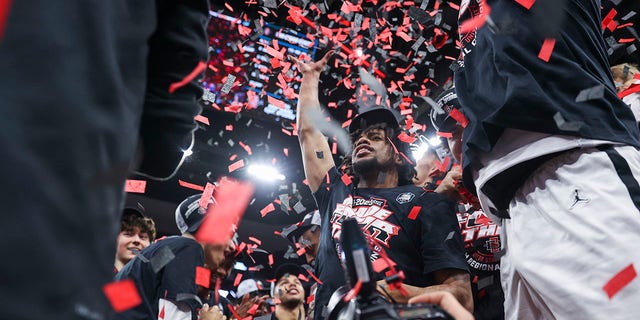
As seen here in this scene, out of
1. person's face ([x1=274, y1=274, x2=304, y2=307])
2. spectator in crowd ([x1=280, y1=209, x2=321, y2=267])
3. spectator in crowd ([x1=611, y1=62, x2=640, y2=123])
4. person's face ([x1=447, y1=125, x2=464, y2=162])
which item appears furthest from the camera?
person's face ([x1=274, y1=274, x2=304, y2=307])

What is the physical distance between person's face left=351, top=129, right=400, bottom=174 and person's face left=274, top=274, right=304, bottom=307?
121 inches

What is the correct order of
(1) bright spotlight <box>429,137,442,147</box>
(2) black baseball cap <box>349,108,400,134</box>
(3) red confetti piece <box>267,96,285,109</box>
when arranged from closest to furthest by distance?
(2) black baseball cap <box>349,108,400,134</box> < (1) bright spotlight <box>429,137,442,147</box> < (3) red confetti piece <box>267,96,285,109</box>

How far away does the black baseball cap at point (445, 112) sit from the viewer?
2.87 metres

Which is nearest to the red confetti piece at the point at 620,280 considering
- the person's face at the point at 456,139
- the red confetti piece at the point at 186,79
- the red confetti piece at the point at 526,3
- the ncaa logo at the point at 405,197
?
the red confetti piece at the point at 526,3

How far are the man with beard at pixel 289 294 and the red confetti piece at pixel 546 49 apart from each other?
4897mm

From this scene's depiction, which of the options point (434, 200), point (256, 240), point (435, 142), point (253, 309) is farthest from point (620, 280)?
point (256, 240)

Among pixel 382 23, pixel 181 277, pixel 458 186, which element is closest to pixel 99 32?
pixel 458 186

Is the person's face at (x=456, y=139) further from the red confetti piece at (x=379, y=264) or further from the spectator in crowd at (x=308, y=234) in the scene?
the spectator in crowd at (x=308, y=234)

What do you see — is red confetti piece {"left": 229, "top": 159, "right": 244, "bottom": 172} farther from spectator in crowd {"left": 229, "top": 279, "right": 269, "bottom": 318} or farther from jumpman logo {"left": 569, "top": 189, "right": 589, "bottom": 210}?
jumpman logo {"left": 569, "top": 189, "right": 589, "bottom": 210}

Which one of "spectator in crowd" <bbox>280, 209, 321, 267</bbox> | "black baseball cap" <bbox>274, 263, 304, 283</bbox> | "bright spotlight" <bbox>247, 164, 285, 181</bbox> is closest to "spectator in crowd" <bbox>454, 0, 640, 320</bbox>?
"spectator in crowd" <bbox>280, 209, 321, 267</bbox>

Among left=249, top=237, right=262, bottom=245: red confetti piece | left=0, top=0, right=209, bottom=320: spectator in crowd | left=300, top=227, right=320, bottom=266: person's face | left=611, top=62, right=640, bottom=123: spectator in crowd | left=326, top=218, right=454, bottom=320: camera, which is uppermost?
left=0, top=0, right=209, bottom=320: spectator in crowd

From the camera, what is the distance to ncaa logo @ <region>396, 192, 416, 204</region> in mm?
3117

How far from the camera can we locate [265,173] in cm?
1202

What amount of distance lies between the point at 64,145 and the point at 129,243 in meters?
3.92
